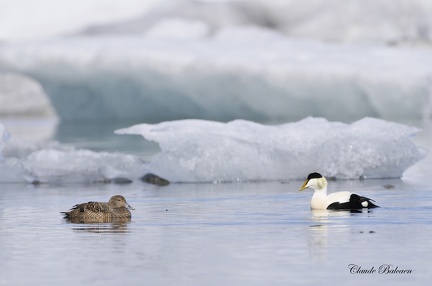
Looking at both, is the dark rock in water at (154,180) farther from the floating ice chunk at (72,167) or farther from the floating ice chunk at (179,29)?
the floating ice chunk at (179,29)

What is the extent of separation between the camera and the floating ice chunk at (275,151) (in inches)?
617

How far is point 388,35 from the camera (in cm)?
3584

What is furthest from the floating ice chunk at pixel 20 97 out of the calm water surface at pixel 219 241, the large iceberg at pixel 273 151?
the calm water surface at pixel 219 241

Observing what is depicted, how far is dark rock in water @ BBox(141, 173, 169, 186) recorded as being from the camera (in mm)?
15859

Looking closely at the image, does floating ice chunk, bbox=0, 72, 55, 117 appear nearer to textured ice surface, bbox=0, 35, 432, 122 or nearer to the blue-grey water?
textured ice surface, bbox=0, 35, 432, 122

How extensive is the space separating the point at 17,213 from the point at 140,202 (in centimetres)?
167

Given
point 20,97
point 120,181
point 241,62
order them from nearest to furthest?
point 120,181 → point 241,62 → point 20,97

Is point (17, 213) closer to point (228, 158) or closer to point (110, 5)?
point (228, 158)

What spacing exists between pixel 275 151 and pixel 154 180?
1810 millimetres

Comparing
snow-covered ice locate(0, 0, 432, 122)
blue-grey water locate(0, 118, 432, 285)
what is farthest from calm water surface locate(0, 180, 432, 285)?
snow-covered ice locate(0, 0, 432, 122)

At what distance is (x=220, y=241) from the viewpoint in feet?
30.3

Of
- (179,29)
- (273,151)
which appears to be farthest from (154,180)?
(179,29)

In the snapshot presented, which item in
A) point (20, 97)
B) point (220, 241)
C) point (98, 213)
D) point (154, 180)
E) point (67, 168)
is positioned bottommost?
point (220, 241)

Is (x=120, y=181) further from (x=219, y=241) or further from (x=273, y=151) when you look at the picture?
(x=219, y=241)
